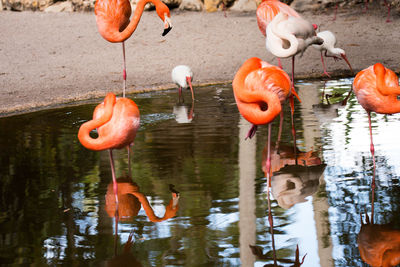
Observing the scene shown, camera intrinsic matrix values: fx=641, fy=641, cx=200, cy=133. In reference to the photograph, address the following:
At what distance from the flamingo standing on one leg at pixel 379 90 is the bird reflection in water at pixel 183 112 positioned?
1.84 meters

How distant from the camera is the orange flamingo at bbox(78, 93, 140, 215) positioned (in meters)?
3.58

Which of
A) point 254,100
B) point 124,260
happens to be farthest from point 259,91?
point 124,260

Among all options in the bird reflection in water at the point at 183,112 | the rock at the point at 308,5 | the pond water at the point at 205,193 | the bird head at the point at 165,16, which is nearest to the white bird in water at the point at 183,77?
the bird reflection in water at the point at 183,112

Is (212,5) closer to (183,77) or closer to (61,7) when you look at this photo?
(61,7)

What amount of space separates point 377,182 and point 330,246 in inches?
41.2

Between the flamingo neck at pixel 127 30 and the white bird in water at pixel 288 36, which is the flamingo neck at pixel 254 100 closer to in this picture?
the white bird in water at pixel 288 36

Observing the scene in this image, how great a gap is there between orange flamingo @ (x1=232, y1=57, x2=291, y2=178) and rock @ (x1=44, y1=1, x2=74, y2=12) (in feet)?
35.0

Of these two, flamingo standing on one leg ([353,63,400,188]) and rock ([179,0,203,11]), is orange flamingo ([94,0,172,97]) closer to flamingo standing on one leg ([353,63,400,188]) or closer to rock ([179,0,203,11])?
flamingo standing on one leg ([353,63,400,188])

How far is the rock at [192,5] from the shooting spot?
542 inches

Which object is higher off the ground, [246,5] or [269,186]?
[246,5]

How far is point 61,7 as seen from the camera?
14.3 meters

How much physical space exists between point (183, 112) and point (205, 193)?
2713 mm

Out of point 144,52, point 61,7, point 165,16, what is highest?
point 61,7

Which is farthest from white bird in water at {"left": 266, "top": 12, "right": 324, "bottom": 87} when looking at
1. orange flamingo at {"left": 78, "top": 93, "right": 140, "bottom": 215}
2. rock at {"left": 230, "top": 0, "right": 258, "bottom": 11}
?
rock at {"left": 230, "top": 0, "right": 258, "bottom": 11}
